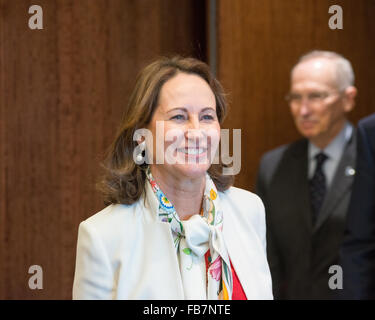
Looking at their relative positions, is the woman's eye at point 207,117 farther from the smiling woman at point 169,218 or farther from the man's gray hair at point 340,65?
the man's gray hair at point 340,65

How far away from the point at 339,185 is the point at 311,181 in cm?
14

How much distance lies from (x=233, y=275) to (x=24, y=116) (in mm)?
1077

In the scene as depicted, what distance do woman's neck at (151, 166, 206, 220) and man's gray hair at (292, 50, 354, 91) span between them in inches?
48.3

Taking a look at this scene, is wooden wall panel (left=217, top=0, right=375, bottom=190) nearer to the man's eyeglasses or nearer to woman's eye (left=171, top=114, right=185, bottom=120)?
the man's eyeglasses

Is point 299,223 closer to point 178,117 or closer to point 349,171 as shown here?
point 349,171

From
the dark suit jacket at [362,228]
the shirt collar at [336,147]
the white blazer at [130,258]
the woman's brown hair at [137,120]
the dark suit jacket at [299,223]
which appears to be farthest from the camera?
the shirt collar at [336,147]

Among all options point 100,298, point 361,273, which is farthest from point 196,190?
point 361,273

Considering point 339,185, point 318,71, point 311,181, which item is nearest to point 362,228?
point 339,185

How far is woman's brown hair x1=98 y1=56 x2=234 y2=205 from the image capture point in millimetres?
1813

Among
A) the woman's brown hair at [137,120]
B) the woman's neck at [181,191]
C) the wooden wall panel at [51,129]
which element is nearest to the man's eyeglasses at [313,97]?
the wooden wall panel at [51,129]

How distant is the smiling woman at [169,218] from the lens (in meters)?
1.72

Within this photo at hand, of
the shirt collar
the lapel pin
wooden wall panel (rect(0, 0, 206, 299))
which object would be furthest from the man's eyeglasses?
wooden wall panel (rect(0, 0, 206, 299))

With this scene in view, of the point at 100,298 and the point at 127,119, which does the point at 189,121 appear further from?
the point at 100,298
